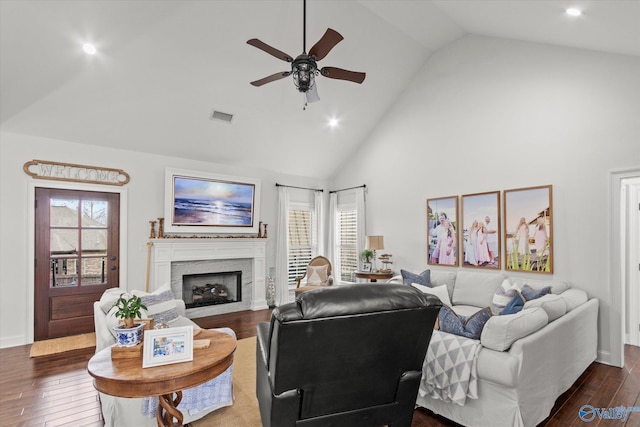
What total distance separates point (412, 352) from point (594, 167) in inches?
143

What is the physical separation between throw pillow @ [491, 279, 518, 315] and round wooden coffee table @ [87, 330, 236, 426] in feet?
10.4

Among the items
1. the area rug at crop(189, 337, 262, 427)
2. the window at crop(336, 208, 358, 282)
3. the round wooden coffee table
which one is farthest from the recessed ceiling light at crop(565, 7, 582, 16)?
the window at crop(336, 208, 358, 282)

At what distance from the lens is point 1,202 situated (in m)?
4.13

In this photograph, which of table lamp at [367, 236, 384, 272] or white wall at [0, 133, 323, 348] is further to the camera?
table lamp at [367, 236, 384, 272]

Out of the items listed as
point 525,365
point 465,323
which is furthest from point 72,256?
point 525,365

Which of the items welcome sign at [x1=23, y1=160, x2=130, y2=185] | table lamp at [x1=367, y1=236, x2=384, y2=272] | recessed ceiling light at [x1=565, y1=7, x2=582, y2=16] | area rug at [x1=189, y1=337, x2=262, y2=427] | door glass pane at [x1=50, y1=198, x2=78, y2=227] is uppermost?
recessed ceiling light at [x1=565, y1=7, x2=582, y2=16]

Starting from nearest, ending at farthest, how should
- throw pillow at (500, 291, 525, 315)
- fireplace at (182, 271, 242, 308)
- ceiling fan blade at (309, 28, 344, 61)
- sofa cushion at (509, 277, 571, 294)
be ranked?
ceiling fan blade at (309, 28, 344, 61) < throw pillow at (500, 291, 525, 315) < sofa cushion at (509, 277, 571, 294) < fireplace at (182, 271, 242, 308)

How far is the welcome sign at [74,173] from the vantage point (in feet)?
14.3

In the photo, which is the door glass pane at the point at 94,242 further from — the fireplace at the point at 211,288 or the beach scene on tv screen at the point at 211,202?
the fireplace at the point at 211,288

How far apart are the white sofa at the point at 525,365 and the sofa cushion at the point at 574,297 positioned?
0.7 inches

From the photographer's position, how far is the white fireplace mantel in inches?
203

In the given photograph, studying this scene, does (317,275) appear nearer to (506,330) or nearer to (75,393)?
(75,393)

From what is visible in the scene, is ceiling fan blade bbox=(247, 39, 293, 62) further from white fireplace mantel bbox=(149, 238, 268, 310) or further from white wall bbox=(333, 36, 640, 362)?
white fireplace mantel bbox=(149, 238, 268, 310)

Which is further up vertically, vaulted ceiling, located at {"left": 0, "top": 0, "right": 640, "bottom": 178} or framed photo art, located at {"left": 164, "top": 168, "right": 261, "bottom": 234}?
vaulted ceiling, located at {"left": 0, "top": 0, "right": 640, "bottom": 178}
